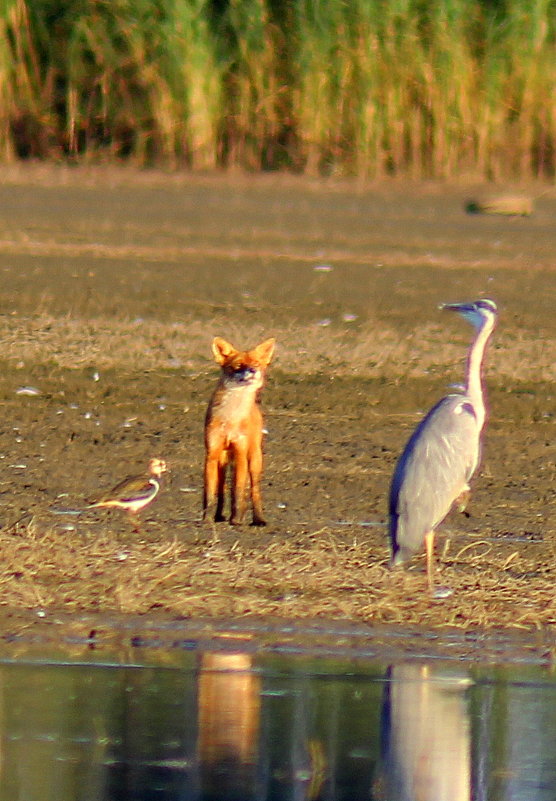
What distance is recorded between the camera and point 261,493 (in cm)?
893

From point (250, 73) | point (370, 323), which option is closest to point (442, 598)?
point (370, 323)

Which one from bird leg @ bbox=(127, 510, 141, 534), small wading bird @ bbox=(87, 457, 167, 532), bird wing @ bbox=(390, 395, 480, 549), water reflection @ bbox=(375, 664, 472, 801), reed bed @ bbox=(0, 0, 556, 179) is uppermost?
reed bed @ bbox=(0, 0, 556, 179)

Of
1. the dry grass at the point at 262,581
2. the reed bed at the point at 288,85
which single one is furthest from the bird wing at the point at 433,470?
the reed bed at the point at 288,85

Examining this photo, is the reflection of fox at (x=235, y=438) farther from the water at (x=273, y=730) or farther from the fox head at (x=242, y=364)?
the water at (x=273, y=730)

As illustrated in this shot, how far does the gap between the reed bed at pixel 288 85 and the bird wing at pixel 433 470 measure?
9.74 metres

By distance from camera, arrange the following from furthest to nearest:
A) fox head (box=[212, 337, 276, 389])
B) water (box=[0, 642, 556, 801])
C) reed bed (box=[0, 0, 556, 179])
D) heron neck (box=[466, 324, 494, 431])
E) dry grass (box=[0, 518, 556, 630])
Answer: reed bed (box=[0, 0, 556, 179]) < fox head (box=[212, 337, 276, 389]) < heron neck (box=[466, 324, 494, 431]) < dry grass (box=[0, 518, 556, 630]) < water (box=[0, 642, 556, 801])

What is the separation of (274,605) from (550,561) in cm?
143

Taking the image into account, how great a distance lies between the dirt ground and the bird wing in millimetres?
222

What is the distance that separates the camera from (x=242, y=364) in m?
8.12

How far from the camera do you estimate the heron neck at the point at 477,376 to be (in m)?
7.89

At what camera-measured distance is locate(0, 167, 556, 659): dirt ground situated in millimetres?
7090

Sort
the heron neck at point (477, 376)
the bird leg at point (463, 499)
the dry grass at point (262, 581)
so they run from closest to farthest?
the dry grass at point (262, 581) → the bird leg at point (463, 499) → the heron neck at point (477, 376)

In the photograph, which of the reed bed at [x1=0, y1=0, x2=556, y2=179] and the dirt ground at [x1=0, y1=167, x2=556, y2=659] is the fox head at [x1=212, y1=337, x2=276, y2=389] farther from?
the reed bed at [x1=0, y1=0, x2=556, y2=179]

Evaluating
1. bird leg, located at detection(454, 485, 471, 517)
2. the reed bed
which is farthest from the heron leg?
the reed bed
